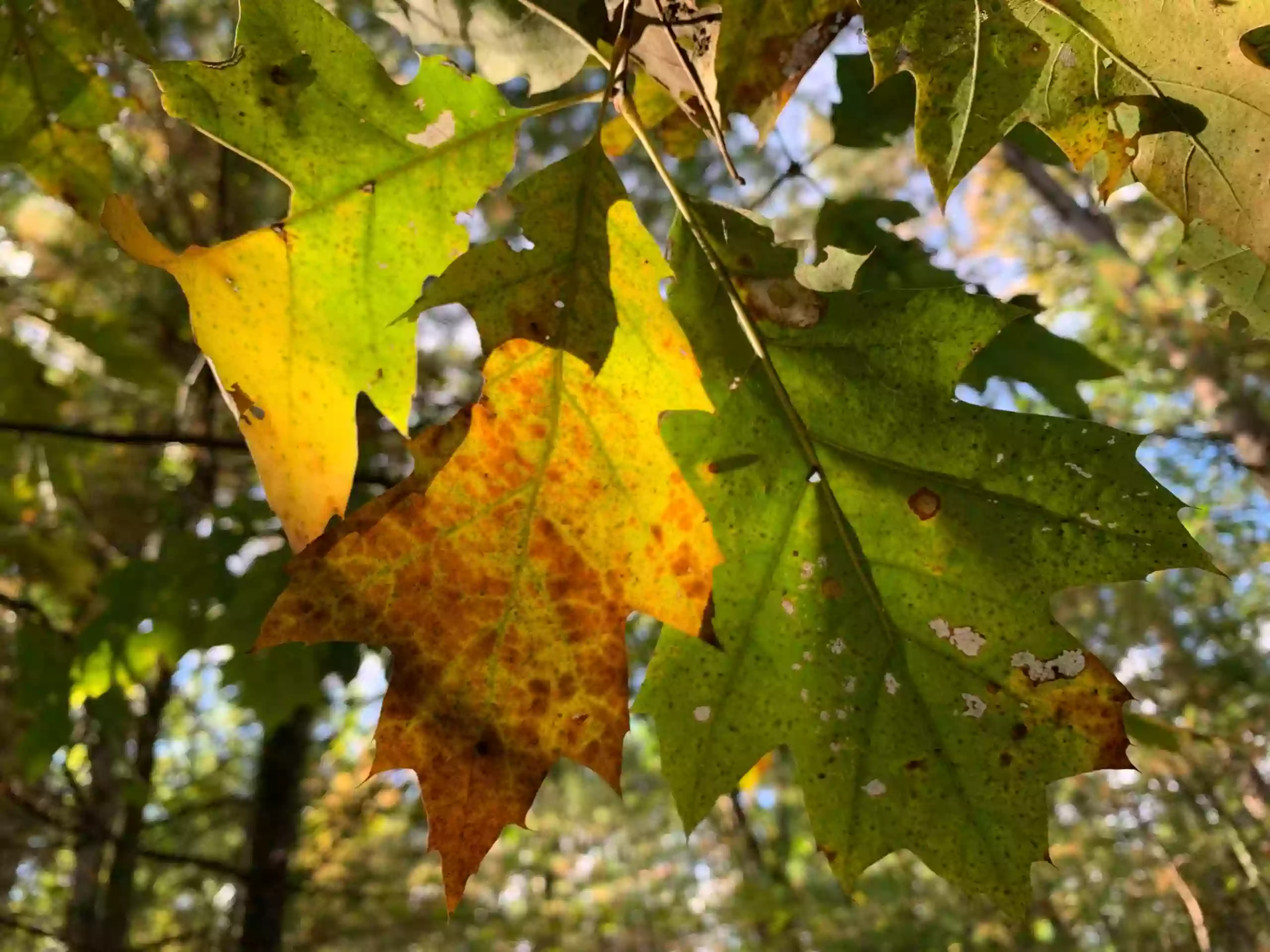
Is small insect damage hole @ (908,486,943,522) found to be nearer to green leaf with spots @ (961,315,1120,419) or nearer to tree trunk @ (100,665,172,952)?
green leaf with spots @ (961,315,1120,419)

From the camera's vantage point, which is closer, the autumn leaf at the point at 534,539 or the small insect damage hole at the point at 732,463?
the autumn leaf at the point at 534,539

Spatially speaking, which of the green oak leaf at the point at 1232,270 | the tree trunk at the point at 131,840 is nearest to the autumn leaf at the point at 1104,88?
the green oak leaf at the point at 1232,270

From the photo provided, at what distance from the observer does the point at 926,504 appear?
73 cm

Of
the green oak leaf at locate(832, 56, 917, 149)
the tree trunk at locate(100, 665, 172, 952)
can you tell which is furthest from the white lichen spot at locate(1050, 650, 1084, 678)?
the tree trunk at locate(100, 665, 172, 952)

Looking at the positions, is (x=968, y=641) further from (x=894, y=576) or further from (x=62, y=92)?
(x=62, y=92)

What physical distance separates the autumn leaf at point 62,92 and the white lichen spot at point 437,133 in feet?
1.77

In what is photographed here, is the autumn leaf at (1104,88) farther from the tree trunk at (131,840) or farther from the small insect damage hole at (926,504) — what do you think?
the tree trunk at (131,840)

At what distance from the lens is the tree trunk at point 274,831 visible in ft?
7.50

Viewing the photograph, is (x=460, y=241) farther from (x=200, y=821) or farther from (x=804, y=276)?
(x=200, y=821)

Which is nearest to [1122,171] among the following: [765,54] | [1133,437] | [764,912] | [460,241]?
[1133,437]

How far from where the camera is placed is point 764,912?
3.55 metres

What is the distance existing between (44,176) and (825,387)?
1058 mm

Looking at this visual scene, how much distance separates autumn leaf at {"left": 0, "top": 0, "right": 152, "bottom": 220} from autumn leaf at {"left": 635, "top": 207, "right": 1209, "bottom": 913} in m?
0.83

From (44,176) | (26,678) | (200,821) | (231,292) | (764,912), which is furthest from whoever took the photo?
(200,821)
